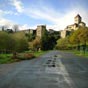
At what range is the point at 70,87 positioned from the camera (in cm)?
1325

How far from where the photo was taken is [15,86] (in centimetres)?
1344

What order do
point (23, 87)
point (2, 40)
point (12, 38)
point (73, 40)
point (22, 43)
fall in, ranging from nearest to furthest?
point (23, 87) < point (2, 40) < point (12, 38) < point (22, 43) < point (73, 40)

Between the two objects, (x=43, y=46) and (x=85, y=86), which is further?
(x=43, y=46)

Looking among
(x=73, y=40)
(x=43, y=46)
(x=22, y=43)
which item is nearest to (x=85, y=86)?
(x=22, y=43)

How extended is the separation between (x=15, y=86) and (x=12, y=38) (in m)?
40.9

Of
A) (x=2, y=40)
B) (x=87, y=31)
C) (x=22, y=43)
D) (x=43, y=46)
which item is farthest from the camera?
(x=43, y=46)

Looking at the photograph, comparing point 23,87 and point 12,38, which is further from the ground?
point 12,38

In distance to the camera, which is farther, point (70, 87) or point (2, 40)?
point (2, 40)

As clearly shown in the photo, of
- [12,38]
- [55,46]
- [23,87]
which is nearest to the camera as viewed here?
[23,87]

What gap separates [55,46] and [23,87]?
183 meters

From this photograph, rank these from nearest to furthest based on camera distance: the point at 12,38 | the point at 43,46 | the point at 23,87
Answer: the point at 23,87
the point at 12,38
the point at 43,46

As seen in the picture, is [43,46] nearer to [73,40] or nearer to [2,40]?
[73,40]

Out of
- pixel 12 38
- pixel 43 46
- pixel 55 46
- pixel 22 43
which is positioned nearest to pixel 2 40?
pixel 12 38

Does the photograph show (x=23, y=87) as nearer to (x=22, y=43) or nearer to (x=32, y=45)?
(x=22, y=43)
